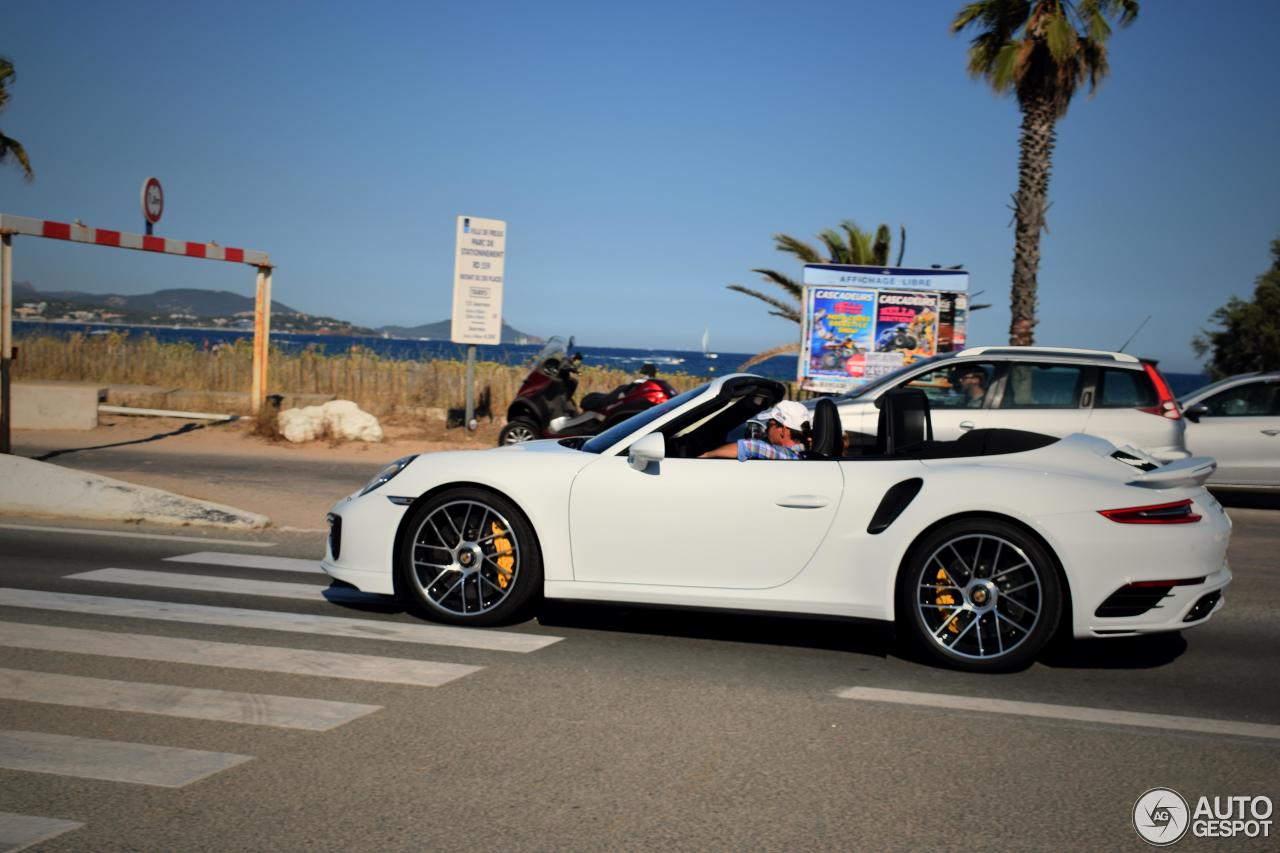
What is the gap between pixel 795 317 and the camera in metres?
26.7

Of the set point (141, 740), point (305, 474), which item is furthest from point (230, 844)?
point (305, 474)

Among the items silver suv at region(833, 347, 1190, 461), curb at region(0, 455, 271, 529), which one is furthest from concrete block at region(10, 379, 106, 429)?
silver suv at region(833, 347, 1190, 461)

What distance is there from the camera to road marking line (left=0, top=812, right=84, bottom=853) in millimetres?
3322

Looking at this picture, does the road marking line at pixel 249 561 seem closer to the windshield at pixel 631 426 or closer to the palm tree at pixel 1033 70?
the windshield at pixel 631 426

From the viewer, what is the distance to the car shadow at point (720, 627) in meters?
6.04

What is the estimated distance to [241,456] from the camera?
1530 centimetres

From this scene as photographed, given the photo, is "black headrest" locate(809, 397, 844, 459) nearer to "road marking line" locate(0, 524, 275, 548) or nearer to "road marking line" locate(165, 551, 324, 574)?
"road marking line" locate(165, 551, 324, 574)

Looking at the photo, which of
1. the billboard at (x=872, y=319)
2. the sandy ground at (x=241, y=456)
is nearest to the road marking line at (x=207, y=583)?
the sandy ground at (x=241, y=456)

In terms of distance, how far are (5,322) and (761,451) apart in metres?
11.1

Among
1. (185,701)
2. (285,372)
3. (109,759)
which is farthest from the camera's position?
(285,372)

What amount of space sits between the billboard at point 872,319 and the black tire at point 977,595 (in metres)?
12.6

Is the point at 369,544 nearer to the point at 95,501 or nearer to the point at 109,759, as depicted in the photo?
the point at 109,759

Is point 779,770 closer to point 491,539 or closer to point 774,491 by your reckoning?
point 774,491

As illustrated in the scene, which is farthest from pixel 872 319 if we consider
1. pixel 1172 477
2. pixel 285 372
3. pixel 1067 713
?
pixel 1067 713
